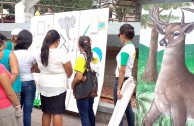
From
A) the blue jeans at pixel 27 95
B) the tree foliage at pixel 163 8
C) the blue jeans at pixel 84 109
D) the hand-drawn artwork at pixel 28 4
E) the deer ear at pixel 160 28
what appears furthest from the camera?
the hand-drawn artwork at pixel 28 4

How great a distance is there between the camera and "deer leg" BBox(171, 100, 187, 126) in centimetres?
408

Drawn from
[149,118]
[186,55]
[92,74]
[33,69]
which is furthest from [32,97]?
[186,55]

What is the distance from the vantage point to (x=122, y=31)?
15.8 feet

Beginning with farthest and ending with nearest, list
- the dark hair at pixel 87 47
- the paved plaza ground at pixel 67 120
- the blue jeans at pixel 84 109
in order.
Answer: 1. the paved plaza ground at pixel 67 120
2. the blue jeans at pixel 84 109
3. the dark hair at pixel 87 47

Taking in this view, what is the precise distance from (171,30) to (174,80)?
1.98 feet

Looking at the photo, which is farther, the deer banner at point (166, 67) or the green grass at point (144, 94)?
the green grass at point (144, 94)

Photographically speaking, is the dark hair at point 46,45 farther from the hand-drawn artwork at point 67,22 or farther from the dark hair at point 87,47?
the hand-drawn artwork at point 67,22

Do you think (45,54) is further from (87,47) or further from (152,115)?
(152,115)

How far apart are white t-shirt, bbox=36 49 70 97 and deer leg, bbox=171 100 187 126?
60.7 inches

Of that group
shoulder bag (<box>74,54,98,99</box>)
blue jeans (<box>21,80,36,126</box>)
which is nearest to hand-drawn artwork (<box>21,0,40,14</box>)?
blue jeans (<box>21,80,36,126</box>)

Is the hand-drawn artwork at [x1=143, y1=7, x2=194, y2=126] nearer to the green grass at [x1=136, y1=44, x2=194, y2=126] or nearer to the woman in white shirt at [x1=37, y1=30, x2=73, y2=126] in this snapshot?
the green grass at [x1=136, y1=44, x2=194, y2=126]

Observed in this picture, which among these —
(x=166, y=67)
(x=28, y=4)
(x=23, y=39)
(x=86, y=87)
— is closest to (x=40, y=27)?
(x=23, y=39)

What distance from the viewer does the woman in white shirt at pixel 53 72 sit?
4664 millimetres

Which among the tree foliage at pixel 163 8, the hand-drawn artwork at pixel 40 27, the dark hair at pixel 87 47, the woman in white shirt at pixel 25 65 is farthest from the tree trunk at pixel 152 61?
the hand-drawn artwork at pixel 40 27
